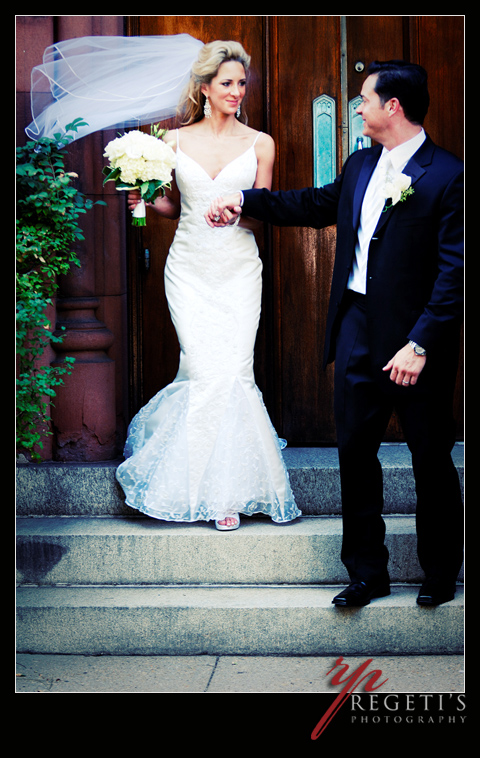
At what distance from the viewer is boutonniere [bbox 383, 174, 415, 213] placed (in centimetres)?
325

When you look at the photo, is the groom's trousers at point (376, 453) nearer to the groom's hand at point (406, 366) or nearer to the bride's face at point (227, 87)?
the groom's hand at point (406, 366)

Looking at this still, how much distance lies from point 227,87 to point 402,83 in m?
1.09

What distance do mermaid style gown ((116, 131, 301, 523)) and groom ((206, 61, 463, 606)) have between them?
513 mm

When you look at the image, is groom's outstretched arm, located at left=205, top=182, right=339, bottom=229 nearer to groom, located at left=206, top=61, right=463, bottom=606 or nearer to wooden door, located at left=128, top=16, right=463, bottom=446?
groom, located at left=206, top=61, right=463, bottom=606

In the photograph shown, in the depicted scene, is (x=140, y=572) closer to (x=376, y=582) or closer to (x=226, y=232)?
(x=376, y=582)

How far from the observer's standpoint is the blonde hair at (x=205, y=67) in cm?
411

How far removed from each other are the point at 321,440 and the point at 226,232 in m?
1.50

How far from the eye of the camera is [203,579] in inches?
161

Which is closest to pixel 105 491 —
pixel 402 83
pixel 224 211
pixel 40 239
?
pixel 40 239

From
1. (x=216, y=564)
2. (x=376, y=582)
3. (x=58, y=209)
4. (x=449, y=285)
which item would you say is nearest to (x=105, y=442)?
(x=216, y=564)

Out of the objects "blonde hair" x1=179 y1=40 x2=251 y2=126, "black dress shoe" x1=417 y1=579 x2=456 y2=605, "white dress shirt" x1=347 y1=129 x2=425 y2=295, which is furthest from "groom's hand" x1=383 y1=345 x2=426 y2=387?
"blonde hair" x1=179 y1=40 x2=251 y2=126

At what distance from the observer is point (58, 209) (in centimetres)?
407

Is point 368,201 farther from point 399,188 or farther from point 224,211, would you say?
point 224,211

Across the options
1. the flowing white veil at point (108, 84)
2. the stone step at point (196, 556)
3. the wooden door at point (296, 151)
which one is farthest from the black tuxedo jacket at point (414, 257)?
the wooden door at point (296, 151)
